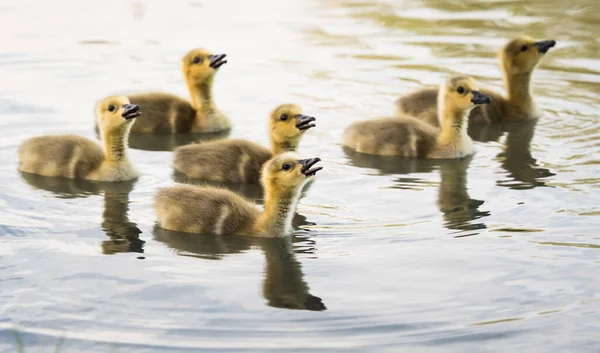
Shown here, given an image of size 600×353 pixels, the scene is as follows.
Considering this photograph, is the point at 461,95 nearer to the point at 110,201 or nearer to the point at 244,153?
the point at 244,153


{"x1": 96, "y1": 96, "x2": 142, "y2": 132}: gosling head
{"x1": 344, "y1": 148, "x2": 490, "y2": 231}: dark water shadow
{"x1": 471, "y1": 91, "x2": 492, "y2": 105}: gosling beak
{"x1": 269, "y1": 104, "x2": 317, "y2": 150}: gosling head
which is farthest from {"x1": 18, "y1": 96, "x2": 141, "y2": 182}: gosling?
{"x1": 471, "y1": 91, "x2": 492, "y2": 105}: gosling beak

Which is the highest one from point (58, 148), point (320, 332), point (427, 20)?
point (427, 20)

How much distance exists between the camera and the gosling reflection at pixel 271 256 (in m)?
6.35

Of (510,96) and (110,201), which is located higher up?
(510,96)

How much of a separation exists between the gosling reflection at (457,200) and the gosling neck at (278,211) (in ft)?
3.47

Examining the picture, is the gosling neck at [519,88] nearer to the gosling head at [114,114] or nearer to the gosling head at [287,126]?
the gosling head at [287,126]

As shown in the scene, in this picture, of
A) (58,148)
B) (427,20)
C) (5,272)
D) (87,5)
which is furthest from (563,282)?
(87,5)

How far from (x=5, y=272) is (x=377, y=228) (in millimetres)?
2335

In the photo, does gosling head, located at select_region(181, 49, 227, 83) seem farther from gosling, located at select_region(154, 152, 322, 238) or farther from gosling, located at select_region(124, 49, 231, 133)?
gosling, located at select_region(154, 152, 322, 238)

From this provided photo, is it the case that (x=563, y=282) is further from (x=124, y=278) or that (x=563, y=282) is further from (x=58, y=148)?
(x=58, y=148)

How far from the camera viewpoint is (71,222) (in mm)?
7754

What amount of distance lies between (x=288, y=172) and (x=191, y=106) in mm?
3503

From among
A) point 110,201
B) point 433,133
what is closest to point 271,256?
point 110,201

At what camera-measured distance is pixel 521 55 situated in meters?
10.9
